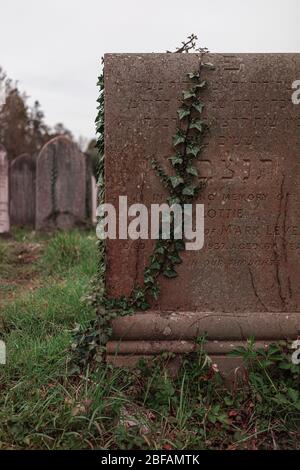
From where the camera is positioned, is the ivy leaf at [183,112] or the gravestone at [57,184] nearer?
the ivy leaf at [183,112]

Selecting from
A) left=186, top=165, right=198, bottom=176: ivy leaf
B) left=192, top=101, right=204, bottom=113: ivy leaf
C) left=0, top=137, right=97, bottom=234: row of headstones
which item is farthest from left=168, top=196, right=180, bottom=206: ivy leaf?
left=0, top=137, right=97, bottom=234: row of headstones

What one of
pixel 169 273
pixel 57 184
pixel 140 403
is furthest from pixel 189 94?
pixel 57 184

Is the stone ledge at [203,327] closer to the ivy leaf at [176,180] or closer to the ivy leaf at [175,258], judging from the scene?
the ivy leaf at [175,258]

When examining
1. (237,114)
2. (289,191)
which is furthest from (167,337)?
(237,114)

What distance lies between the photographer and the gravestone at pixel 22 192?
847 centimetres

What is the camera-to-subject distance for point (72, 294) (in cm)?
436

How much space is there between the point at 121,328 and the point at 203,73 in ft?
5.82

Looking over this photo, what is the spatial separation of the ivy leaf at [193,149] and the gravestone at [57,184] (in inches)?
198

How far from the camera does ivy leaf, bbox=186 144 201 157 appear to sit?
127 inches

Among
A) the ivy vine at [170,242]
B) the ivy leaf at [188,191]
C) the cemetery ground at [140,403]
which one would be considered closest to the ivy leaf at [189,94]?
the ivy vine at [170,242]

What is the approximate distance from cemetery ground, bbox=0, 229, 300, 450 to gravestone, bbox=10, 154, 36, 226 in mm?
5068

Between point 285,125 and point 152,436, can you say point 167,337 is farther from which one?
point 285,125

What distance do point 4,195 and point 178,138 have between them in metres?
5.36

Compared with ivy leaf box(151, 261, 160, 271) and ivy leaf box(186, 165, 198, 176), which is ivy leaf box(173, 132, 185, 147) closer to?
ivy leaf box(186, 165, 198, 176)
